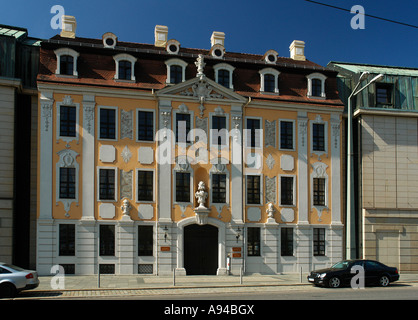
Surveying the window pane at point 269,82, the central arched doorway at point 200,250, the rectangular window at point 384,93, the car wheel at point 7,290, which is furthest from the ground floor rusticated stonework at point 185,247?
the rectangular window at point 384,93

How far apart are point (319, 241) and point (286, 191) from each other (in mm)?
3824

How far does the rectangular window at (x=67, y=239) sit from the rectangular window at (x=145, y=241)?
3789 mm

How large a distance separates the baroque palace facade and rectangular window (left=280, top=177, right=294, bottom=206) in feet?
0.30

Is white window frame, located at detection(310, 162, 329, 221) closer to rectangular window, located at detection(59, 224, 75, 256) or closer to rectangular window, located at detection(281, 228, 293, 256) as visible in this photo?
rectangular window, located at detection(281, 228, 293, 256)

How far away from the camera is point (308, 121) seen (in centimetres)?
3105

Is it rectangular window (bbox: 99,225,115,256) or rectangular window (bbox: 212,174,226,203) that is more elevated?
rectangular window (bbox: 212,174,226,203)

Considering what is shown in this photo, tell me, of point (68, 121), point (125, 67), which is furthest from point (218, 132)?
point (68, 121)

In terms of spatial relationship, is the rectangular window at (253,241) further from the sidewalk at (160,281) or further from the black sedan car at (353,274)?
the black sedan car at (353,274)

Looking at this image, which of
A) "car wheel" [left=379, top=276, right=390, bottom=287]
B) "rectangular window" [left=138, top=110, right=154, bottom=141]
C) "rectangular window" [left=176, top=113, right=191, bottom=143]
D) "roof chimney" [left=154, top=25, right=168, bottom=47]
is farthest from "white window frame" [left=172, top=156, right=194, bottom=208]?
"car wheel" [left=379, top=276, right=390, bottom=287]

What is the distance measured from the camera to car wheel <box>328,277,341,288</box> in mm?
22359

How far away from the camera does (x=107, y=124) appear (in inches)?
1118

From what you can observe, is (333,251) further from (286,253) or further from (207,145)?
(207,145)
